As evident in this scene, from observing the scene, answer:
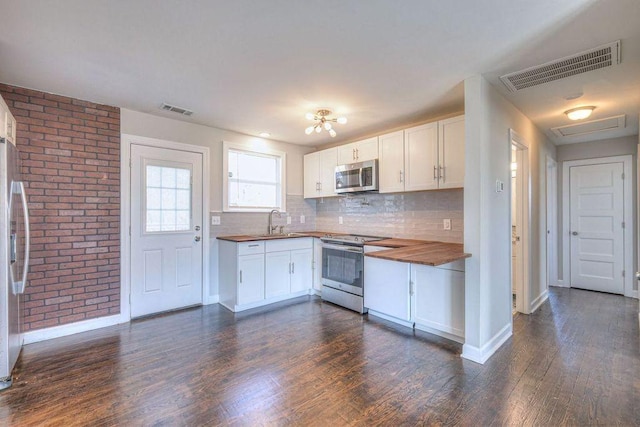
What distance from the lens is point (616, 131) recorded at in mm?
4051

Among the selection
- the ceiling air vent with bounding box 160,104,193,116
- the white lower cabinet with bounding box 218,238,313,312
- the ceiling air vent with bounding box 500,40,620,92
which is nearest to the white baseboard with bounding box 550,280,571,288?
the ceiling air vent with bounding box 500,40,620,92

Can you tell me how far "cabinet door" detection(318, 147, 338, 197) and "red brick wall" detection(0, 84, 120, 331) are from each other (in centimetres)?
264

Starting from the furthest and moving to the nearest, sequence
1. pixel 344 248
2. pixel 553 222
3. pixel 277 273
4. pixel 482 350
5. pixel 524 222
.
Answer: pixel 553 222 < pixel 277 273 < pixel 344 248 < pixel 524 222 < pixel 482 350

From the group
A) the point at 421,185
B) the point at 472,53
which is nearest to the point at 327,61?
the point at 472,53

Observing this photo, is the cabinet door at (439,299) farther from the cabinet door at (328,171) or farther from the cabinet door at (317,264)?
the cabinet door at (328,171)

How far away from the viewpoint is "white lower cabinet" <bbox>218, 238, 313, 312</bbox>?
368cm

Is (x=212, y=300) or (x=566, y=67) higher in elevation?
(x=566, y=67)

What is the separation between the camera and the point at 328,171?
4551mm

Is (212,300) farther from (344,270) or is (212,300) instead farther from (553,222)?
(553,222)

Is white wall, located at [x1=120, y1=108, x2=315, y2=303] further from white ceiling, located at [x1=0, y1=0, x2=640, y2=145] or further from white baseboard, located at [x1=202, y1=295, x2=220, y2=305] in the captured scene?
white ceiling, located at [x1=0, y1=0, x2=640, y2=145]

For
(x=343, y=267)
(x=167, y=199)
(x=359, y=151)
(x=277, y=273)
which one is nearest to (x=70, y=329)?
(x=167, y=199)

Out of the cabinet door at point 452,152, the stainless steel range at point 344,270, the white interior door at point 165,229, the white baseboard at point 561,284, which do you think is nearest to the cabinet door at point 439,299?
the stainless steel range at point 344,270

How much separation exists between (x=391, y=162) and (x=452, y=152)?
778 mm

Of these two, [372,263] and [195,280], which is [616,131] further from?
[195,280]
